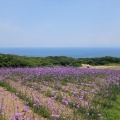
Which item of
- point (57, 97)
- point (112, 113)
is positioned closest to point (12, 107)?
point (57, 97)

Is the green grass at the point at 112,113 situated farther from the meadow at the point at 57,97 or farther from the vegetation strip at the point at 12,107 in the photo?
the vegetation strip at the point at 12,107

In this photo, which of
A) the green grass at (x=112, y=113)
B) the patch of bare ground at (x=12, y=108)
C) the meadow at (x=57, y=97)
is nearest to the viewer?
the patch of bare ground at (x=12, y=108)

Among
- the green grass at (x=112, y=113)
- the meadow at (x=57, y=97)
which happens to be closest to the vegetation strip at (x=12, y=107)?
the meadow at (x=57, y=97)

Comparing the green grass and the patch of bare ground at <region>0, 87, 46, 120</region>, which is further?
the green grass

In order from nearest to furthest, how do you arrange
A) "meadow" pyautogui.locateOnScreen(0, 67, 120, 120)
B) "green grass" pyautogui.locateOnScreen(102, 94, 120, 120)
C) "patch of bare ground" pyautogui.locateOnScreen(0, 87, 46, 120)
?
"patch of bare ground" pyautogui.locateOnScreen(0, 87, 46, 120), "meadow" pyautogui.locateOnScreen(0, 67, 120, 120), "green grass" pyautogui.locateOnScreen(102, 94, 120, 120)

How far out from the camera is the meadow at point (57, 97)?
6020mm

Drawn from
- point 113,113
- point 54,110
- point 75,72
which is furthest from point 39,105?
point 75,72

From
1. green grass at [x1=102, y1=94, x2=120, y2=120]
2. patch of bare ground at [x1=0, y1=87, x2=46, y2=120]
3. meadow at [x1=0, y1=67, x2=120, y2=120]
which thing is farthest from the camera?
green grass at [x1=102, y1=94, x2=120, y2=120]

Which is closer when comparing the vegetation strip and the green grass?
the vegetation strip

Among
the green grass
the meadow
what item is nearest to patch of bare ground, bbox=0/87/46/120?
the meadow

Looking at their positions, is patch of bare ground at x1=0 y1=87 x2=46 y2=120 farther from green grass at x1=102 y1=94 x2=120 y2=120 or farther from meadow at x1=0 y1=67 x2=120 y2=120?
green grass at x1=102 y1=94 x2=120 y2=120

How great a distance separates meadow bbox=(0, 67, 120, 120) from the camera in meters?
6.02

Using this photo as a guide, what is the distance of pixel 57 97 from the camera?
7.80 m

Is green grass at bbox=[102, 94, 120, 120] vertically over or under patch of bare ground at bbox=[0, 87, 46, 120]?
under
